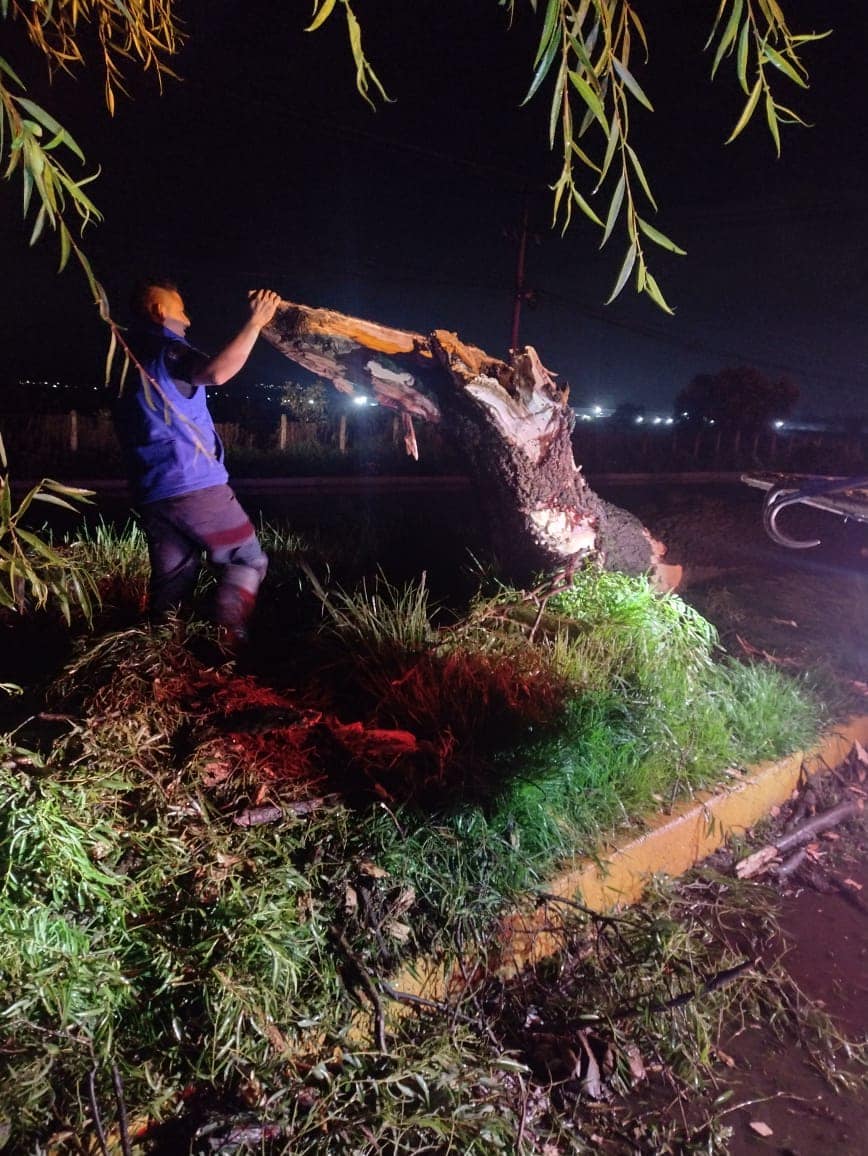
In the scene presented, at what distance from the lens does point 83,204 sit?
1522mm

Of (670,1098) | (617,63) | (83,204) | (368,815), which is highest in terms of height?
(617,63)

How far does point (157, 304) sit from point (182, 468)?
0.81 m

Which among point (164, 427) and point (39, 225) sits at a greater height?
point (39, 225)

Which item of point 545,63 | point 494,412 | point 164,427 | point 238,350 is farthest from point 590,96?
point 494,412

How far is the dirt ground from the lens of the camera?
7.86 ft

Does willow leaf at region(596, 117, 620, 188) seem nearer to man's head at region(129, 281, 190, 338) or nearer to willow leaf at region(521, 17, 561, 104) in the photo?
willow leaf at region(521, 17, 561, 104)

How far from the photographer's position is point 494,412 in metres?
5.15

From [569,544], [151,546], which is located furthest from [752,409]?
[151,546]

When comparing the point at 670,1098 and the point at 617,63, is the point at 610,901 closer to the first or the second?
the point at 670,1098

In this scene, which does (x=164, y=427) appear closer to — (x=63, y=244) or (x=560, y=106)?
(x=63, y=244)

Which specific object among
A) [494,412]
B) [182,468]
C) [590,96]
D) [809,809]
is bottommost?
[809,809]

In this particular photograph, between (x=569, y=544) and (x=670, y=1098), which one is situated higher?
(x=569, y=544)

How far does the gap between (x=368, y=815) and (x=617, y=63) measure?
2.37m

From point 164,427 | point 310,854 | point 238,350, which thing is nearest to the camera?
point 310,854
